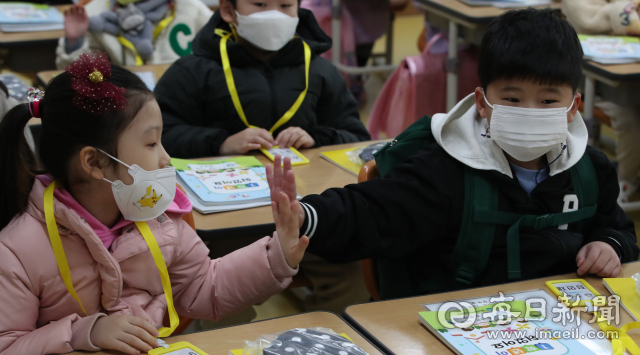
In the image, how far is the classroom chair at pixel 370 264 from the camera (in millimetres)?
1697

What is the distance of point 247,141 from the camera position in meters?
2.20

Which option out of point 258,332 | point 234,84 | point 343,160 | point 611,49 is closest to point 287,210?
point 258,332

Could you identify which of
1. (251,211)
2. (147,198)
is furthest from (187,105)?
(147,198)

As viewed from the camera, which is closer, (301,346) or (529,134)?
(301,346)

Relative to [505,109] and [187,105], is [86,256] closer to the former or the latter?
[505,109]

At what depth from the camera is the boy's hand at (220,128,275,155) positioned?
7.22 feet

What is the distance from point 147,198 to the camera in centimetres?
132

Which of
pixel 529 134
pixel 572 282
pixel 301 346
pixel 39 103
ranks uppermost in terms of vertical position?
pixel 39 103

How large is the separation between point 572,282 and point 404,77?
225 centimetres

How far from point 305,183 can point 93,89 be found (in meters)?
0.83

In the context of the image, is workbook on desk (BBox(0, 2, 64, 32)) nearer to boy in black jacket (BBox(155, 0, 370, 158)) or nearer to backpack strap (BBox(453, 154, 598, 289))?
boy in black jacket (BBox(155, 0, 370, 158))

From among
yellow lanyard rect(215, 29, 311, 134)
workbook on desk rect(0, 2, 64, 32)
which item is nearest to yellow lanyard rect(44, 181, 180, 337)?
yellow lanyard rect(215, 29, 311, 134)

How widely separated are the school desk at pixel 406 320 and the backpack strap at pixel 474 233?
0.13m

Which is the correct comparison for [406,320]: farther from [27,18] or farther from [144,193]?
[27,18]
